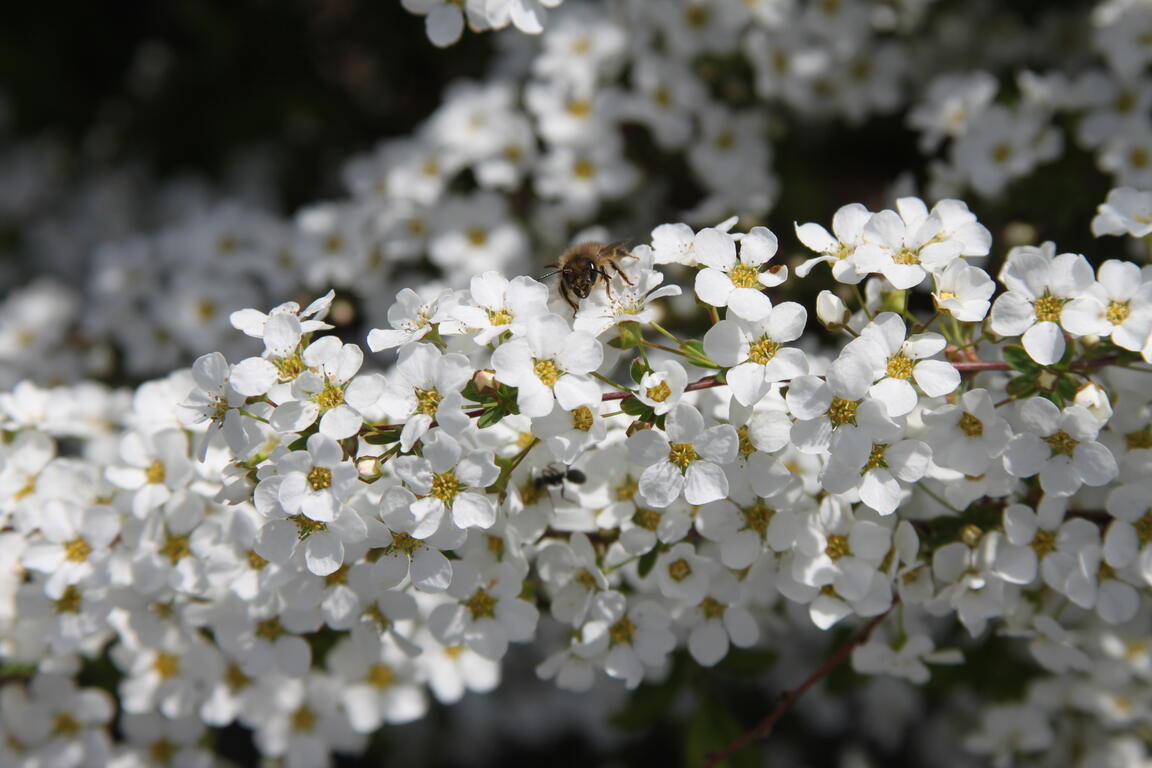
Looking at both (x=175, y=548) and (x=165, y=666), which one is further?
(x=165, y=666)

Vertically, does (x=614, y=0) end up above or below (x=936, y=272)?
above

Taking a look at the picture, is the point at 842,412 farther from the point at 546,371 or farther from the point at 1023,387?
the point at 546,371

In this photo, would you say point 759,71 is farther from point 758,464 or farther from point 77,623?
point 77,623

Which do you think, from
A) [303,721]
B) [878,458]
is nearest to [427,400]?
[878,458]

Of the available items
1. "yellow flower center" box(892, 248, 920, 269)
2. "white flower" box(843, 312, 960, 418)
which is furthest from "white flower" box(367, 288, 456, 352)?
"yellow flower center" box(892, 248, 920, 269)

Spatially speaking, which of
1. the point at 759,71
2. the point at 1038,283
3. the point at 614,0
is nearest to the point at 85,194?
the point at 614,0

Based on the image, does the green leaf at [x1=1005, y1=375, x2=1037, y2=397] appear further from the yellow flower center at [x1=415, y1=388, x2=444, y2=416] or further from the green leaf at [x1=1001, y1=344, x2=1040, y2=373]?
the yellow flower center at [x1=415, y1=388, x2=444, y2=416]
